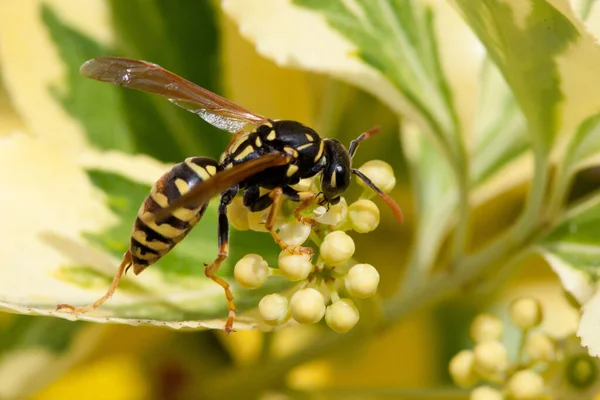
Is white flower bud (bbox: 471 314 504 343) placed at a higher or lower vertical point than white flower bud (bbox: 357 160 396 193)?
lower

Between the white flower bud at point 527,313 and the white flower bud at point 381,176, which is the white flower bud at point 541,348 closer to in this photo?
the white flower bud at point 527,313

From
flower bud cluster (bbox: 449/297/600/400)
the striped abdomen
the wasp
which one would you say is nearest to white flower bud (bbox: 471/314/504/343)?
flower bud cluster (bbox: 449/297/600/400)

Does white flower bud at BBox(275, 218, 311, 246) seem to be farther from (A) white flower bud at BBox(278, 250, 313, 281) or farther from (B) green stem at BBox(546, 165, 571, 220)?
(B) green stem at BBox(546, 165, 571, 220)

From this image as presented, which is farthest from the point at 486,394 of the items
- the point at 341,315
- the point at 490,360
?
the point at 341,315

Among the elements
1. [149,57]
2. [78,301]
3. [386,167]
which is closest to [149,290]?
[78,301]

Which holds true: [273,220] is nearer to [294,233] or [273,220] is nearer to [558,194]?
[294,233]

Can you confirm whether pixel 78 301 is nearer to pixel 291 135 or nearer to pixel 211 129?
pixel 291 135
